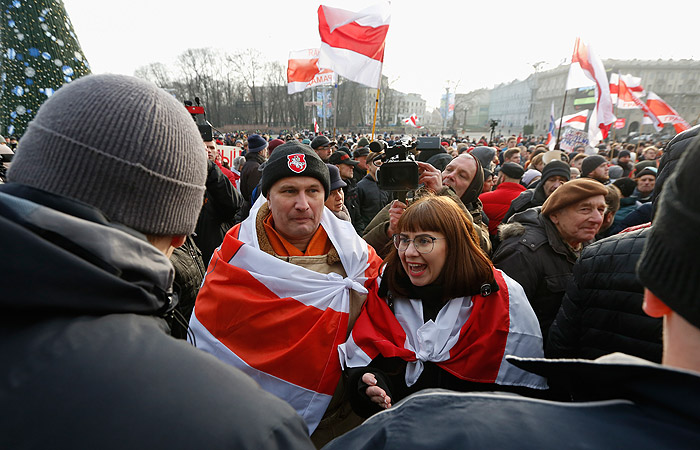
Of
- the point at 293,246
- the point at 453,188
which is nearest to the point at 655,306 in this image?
the point at 293,246

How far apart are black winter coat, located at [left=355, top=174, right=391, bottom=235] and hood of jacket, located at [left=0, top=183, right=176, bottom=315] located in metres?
4.65

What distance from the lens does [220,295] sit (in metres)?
2.06

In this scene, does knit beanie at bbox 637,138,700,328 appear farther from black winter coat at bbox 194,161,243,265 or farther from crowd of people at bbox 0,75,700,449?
black winter coat at bbox 194,161,243,265

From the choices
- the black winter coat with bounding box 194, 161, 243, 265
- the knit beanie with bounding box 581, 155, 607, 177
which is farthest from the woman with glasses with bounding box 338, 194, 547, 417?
the knit beanie with bounding box 581, 155, 607, 177

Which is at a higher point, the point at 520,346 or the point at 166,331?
the point at 166,331

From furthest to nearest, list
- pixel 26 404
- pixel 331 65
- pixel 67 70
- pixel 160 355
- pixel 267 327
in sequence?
1. pixel 331 65
2. pixel 67 70
3. pixel 267 327
4. pixel 160 355
5. pixel 26 404

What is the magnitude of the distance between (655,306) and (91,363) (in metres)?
1.05

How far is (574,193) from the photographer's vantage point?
2.51 m

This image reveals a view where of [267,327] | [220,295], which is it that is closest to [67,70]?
[220,295]

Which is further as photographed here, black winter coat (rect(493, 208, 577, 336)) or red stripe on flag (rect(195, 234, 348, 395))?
black winter coat (rect(493, 208, 577, 336))

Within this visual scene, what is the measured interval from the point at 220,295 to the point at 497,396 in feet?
5.60

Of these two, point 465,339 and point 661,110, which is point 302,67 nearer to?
point 465,339

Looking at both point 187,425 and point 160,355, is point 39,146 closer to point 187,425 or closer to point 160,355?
point 160,355

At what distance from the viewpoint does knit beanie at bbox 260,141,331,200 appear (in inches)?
88.4
